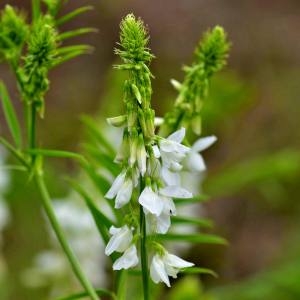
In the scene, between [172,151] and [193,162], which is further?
[193,162]

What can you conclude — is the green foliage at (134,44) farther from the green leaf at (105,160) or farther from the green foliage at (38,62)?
the green leaf at (105,160)

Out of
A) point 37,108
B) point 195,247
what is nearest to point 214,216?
point 195,247

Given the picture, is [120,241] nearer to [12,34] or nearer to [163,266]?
[163,266]

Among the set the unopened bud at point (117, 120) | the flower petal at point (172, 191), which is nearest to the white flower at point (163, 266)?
the flower petal at point (172, 191)

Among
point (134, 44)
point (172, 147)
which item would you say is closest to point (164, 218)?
point (172, 147)

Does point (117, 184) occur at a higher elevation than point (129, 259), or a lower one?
higher

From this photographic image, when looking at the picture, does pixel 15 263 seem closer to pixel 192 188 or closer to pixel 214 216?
pixel 192 188
